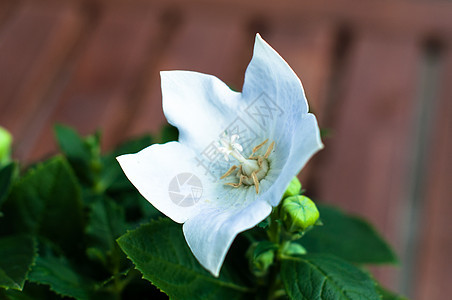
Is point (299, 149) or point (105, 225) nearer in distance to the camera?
point (299, 149)

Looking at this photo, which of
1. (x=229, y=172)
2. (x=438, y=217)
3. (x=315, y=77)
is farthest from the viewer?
(x=315, y=77)

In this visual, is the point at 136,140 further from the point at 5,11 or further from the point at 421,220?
the point at 5,11

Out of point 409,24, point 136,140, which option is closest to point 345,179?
point 409,24

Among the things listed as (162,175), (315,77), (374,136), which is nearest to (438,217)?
(374,136)

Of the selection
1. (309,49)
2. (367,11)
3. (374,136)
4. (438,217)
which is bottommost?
(438,217)

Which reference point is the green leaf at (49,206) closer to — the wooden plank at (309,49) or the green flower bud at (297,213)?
the green flower bud at (297,213)

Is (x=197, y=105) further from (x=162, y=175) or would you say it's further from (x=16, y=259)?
(x=16, y=259)

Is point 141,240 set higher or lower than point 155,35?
lower

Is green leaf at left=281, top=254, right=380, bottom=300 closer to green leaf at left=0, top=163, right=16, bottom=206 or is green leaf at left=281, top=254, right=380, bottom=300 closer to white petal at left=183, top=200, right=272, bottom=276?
white petal at left=183, top=200, right=272, bottom=276
